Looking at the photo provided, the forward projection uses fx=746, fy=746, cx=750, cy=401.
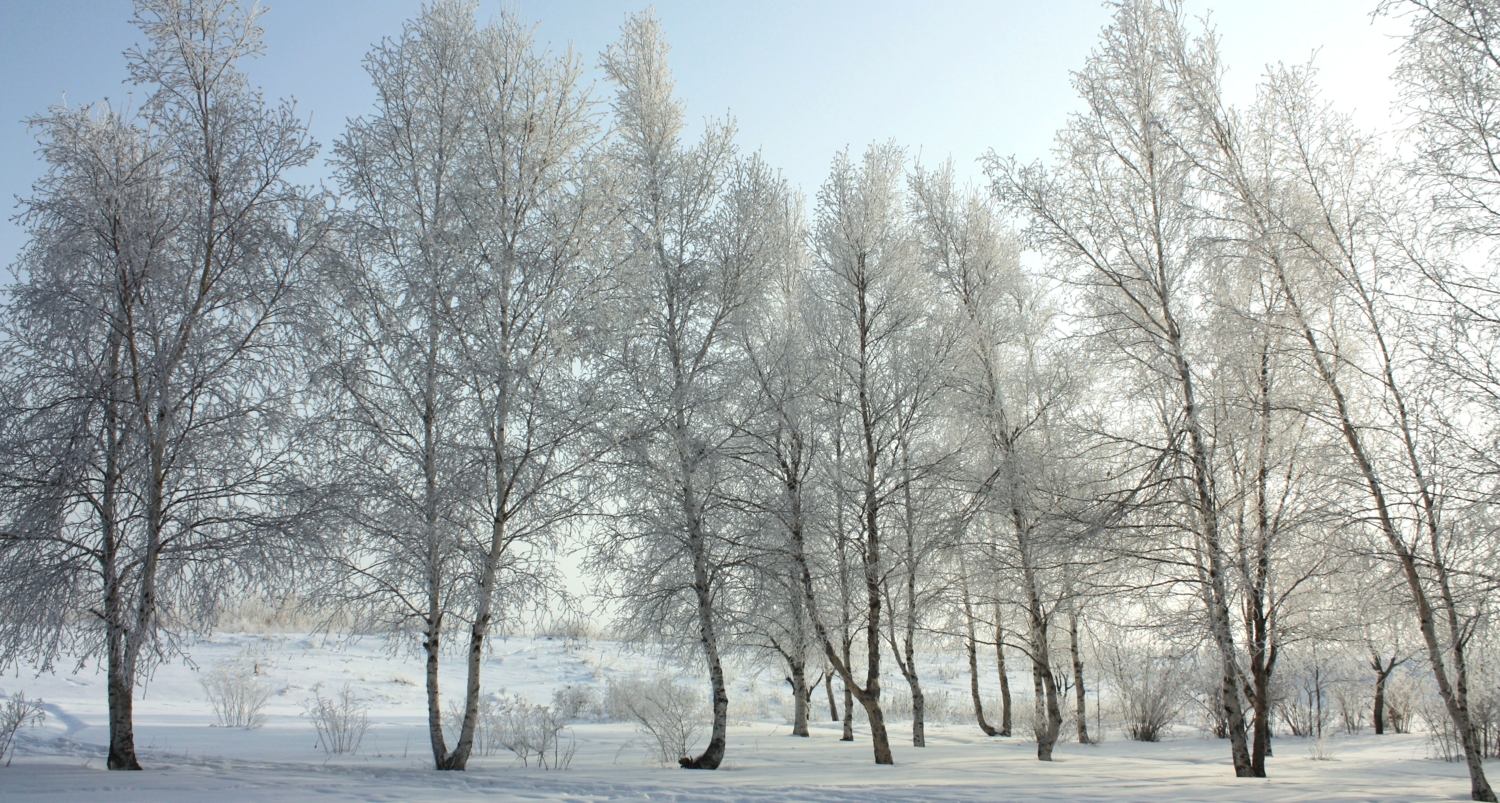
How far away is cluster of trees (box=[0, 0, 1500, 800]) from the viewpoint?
8.22 m

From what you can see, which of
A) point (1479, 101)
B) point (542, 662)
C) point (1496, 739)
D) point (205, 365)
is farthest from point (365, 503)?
point (542, 662)

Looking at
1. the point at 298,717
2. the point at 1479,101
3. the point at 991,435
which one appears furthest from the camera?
the point at 298,717

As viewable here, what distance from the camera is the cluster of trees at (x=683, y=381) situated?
324 inches

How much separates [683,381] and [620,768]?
540cm

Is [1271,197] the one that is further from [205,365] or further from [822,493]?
[205,365]

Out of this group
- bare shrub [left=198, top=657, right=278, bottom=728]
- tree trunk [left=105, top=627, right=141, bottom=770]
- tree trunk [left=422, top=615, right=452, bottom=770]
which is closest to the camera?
tree trunk [left=105, top=627, right=141, bottom=770]

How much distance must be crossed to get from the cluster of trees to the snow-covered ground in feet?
3.37

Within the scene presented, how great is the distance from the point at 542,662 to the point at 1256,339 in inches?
1092

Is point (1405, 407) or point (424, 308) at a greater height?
point (424, 308)

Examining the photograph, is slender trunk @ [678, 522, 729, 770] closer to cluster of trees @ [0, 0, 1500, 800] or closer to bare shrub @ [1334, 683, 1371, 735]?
cluster of trees @ [0, 0, 1500, 800]

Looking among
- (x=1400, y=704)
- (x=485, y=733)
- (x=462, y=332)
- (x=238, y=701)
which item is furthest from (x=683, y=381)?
(x=1400, y=704)

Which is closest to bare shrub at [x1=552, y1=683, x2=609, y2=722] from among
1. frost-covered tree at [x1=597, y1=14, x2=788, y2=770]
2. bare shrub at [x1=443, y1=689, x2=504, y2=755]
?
bare shrub at [x1=443, y1=689, x2=504, y2=755]

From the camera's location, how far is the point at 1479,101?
7.28 metres

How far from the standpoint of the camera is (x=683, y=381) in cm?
1104
